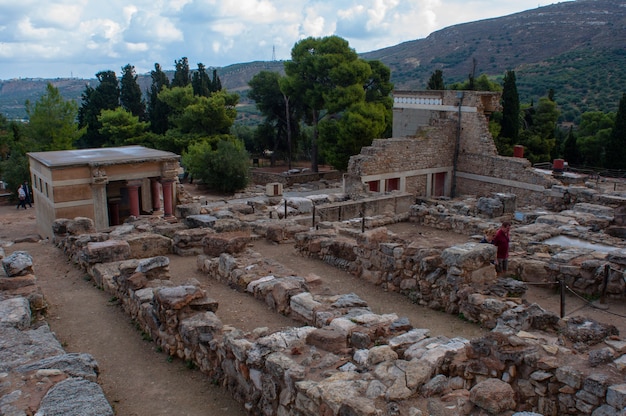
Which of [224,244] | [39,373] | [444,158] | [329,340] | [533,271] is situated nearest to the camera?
[39,373]

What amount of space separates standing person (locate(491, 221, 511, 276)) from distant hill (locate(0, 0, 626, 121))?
49.7 metres

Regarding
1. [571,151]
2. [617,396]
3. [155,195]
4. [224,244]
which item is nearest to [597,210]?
[224,244]

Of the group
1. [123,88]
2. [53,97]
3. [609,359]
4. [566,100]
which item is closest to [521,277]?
[609,359]

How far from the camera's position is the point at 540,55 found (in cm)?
8106

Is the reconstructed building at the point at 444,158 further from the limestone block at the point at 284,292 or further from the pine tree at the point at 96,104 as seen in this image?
the pine tree at the point at 96,104

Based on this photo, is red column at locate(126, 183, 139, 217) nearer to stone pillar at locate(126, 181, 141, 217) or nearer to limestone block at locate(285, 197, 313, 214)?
stone pillar at locate(126, 181, 141, 217)

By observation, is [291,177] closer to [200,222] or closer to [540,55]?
[200,222]

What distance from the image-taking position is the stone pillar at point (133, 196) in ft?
68.9

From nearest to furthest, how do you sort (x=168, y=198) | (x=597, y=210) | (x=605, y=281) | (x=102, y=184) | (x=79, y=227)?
(x=605, y=281)
(x=79, y=227)
(x=597, y=210)
(x=102, y=184)
(x=168, y=198)

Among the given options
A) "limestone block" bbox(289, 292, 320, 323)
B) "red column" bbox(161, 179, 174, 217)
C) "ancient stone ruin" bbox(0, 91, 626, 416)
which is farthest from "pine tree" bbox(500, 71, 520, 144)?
"limestone block" bbox(289, 292, 320, 323)

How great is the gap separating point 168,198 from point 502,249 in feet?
50.5

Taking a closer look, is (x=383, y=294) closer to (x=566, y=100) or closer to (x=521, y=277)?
(x=521, y=277)

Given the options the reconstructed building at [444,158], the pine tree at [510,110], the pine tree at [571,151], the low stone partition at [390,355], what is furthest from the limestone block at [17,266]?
the pine tree at [571,151]

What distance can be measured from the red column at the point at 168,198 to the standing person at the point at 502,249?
1487 centimetres
